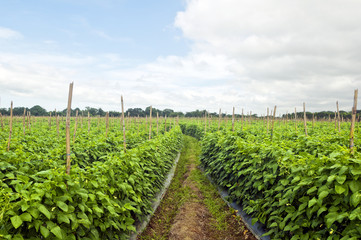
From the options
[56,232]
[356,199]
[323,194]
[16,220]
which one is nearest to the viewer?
[16,220]

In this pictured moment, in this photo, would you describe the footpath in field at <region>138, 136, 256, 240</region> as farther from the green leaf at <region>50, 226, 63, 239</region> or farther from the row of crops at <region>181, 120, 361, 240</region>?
the green leaf at <region>50, 226, 63, 239</region>

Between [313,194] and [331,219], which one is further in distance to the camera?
[313,194]

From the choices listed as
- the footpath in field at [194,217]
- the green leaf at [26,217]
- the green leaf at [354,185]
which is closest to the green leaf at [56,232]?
the green leaf at [26,217]

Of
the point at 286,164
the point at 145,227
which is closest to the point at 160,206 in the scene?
the point at 145,227

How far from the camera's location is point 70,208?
3029 millimetres

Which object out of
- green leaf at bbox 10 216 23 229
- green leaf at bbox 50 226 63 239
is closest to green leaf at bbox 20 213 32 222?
green leaf at bbox 10 216 23 229

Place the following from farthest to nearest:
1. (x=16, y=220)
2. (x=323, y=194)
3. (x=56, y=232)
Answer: (x=323, y=194)
(x=56, y=232)
(x=16, y=220)

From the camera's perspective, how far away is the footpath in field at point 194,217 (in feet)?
17.7

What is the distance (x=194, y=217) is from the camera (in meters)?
6.11

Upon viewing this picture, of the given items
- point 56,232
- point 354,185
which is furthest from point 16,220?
point 354,185

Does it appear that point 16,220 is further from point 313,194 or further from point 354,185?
point 354,185

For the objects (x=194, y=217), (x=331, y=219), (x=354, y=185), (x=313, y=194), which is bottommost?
(x=194, y=217)

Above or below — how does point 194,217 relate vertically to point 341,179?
below

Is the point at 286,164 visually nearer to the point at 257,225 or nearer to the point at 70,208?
the point at 257,225
